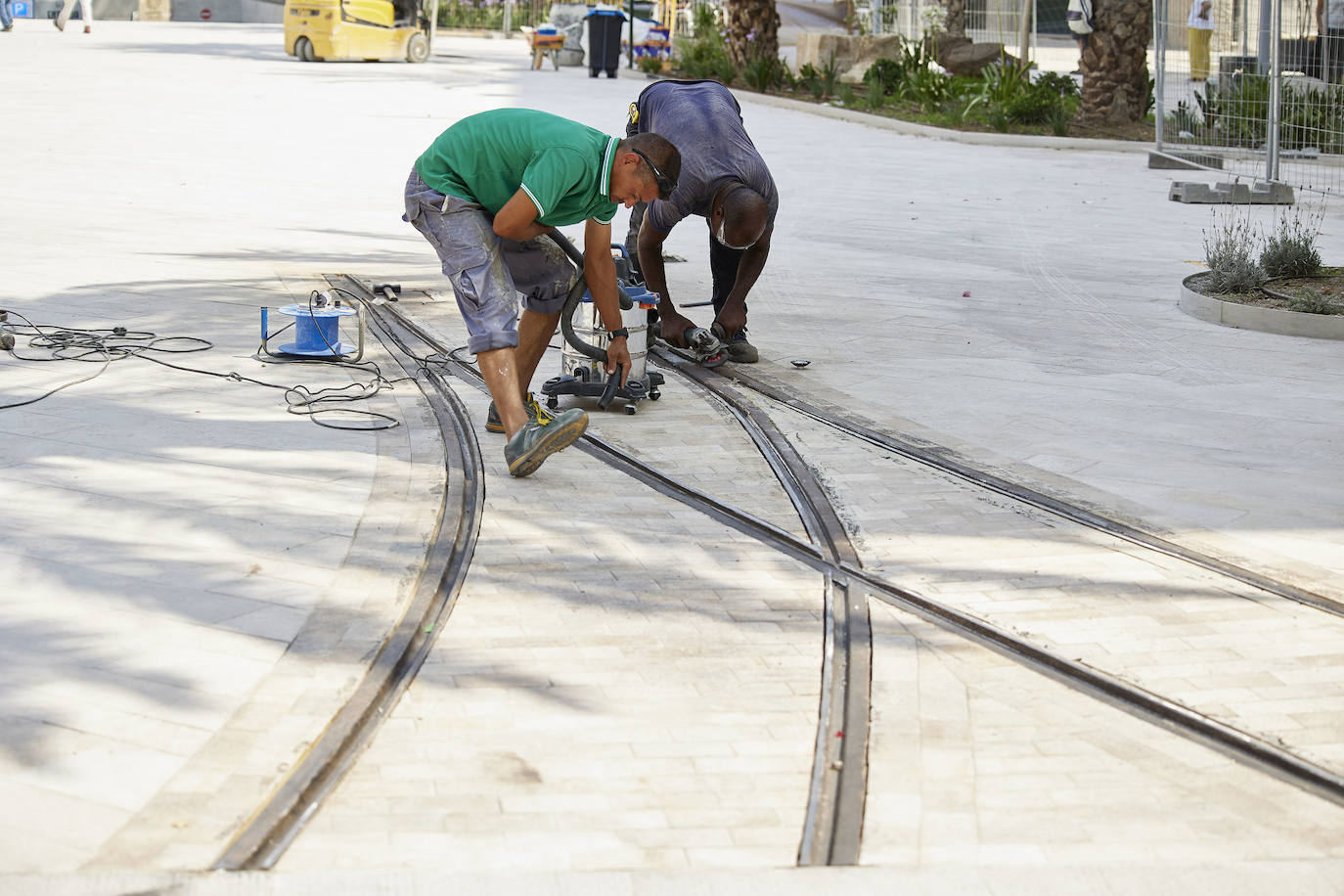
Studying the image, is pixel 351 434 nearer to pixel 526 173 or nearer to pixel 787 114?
pixel 526 173

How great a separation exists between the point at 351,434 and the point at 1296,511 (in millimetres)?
3809

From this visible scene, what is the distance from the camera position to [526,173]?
5.22 metres

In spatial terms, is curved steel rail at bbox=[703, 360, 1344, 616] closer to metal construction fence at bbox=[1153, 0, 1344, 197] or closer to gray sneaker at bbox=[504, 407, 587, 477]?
gray sneaker at bbox=[504, 407, 587, 477]

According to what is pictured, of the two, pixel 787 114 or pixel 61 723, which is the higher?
pixel 787 114

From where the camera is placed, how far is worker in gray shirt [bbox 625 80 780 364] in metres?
6.88

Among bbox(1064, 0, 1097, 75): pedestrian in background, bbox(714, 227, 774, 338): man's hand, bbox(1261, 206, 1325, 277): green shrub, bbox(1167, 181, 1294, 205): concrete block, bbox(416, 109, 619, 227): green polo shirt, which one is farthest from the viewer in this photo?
bbox(1064, 0, 1097, 75): pedestrian in background

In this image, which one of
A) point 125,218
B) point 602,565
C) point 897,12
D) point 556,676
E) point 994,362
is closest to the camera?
point 556,676

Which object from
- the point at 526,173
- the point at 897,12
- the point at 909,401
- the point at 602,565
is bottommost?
the point at 602,565

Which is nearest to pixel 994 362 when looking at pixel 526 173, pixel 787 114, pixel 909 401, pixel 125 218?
pixel 909 401

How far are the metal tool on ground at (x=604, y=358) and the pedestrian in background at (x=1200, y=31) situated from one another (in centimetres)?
1007

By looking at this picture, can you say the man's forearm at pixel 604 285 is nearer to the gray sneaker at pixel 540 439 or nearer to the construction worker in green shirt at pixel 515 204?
the construction worker in green shirt at pixel 515 204

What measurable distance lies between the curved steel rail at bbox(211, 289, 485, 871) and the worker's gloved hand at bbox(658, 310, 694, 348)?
1.74 m

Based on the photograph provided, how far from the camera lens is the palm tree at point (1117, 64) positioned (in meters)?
18.6

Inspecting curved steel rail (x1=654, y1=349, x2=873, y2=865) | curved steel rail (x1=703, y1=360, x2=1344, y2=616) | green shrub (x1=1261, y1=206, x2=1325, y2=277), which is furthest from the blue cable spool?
green shrub (x1=1261, y1=206, x2=1325, y2=277)
